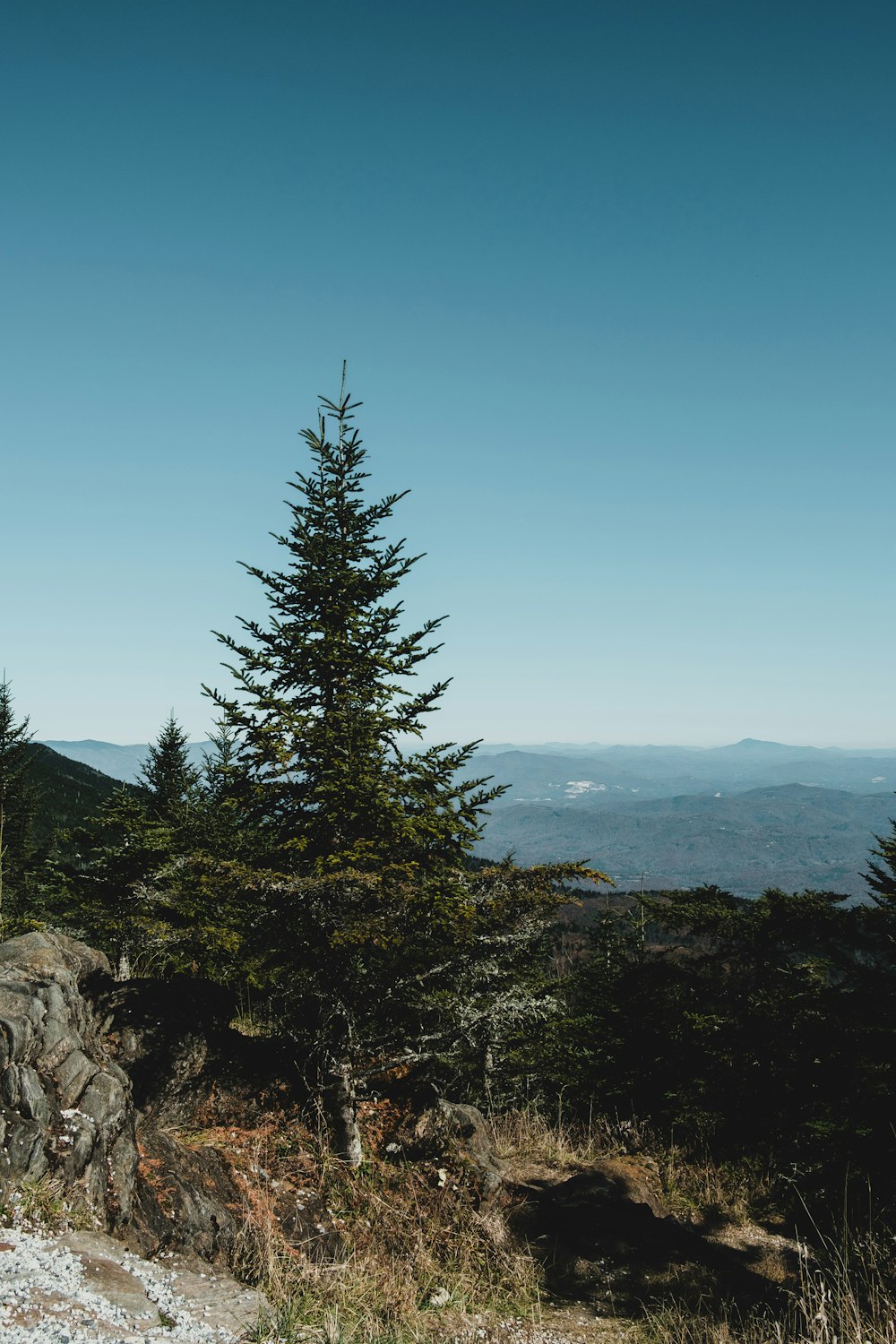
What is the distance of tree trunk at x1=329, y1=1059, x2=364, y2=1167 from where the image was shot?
9.16m

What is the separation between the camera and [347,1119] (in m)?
9.20

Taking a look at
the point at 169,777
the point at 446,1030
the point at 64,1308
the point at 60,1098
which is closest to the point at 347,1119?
the point at 446,1030

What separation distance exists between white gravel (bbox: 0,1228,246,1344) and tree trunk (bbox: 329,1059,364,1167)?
4.47 meters

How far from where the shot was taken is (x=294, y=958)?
31.9 ft

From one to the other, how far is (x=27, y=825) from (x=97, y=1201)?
135ft

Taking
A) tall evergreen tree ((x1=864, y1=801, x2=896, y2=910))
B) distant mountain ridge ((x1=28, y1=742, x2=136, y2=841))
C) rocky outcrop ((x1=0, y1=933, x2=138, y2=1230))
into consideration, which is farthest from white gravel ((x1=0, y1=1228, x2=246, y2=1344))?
distant mountain ridge ((x1=28, y1=742, x2=136, y2=841))

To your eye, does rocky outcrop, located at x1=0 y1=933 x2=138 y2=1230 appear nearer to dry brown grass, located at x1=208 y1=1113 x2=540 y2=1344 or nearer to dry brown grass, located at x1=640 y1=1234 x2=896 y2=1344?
dry brown grass, located at x1=208 y1=1113 x2=540 y2=1344

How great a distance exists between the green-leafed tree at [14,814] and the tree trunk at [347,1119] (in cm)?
2445

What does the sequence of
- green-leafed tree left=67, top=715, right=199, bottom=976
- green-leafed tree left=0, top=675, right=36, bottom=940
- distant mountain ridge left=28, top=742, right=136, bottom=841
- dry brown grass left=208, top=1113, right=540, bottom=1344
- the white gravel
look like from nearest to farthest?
the white gravel < dry brown grass left=208, top=1113, right=540, bottom=1344 < green-leafed tree left=67, top=715, right=199, bottom=976 < green-leafed tree left=0, top=675, right=36, bottom=940 < distant mountain ridge left=28, top=742, right=136, bottom=841

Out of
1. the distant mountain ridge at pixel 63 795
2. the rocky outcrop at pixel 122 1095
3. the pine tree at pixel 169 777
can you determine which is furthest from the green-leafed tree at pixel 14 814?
the distant mountain ridge at pixel 63 795

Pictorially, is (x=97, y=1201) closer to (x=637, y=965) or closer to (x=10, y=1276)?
(x=10, y=1276)

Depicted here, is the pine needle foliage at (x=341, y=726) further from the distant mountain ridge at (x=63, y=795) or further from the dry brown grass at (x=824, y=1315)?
the distant mountain ridge at (x=63, y=795)

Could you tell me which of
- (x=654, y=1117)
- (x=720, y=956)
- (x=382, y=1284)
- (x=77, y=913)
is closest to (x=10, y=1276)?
(x=382, y=1284)

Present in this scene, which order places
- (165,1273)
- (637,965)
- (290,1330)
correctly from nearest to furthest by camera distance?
(290,1330) < (165,1273) < (637,965)
